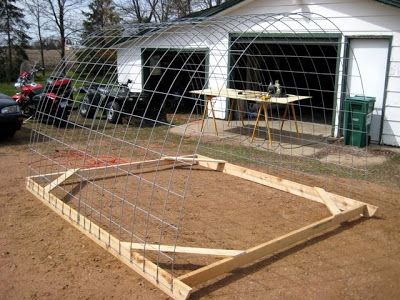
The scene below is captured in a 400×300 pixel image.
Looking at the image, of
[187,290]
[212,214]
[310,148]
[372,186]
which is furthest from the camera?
[310,148]

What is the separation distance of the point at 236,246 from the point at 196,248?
604 millimetres

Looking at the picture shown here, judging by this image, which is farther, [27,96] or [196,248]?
[27,96]

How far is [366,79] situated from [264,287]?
23.0 ft

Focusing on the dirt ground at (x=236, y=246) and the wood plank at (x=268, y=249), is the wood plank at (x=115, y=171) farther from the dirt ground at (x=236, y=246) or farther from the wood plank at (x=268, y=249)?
the wood plank at (x=268, y=249)

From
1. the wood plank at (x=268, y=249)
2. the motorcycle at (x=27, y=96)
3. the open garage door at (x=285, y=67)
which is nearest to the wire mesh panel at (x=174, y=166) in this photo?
the wood plank at (x=268, y=249)

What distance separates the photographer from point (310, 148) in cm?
905

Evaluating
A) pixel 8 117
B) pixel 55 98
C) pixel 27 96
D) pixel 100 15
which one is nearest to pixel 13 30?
pixel 100 15

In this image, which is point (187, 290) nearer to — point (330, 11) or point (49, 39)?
point (330, 11)

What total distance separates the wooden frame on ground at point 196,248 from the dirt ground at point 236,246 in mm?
74

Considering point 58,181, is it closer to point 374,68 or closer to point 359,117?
point 359,117

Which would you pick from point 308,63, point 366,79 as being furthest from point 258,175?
point 308,63

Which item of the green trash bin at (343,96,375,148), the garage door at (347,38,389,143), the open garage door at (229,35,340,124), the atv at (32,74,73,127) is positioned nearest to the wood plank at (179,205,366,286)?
the atv at (32,74,73,127)

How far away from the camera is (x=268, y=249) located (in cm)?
411

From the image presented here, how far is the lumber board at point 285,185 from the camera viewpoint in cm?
535
